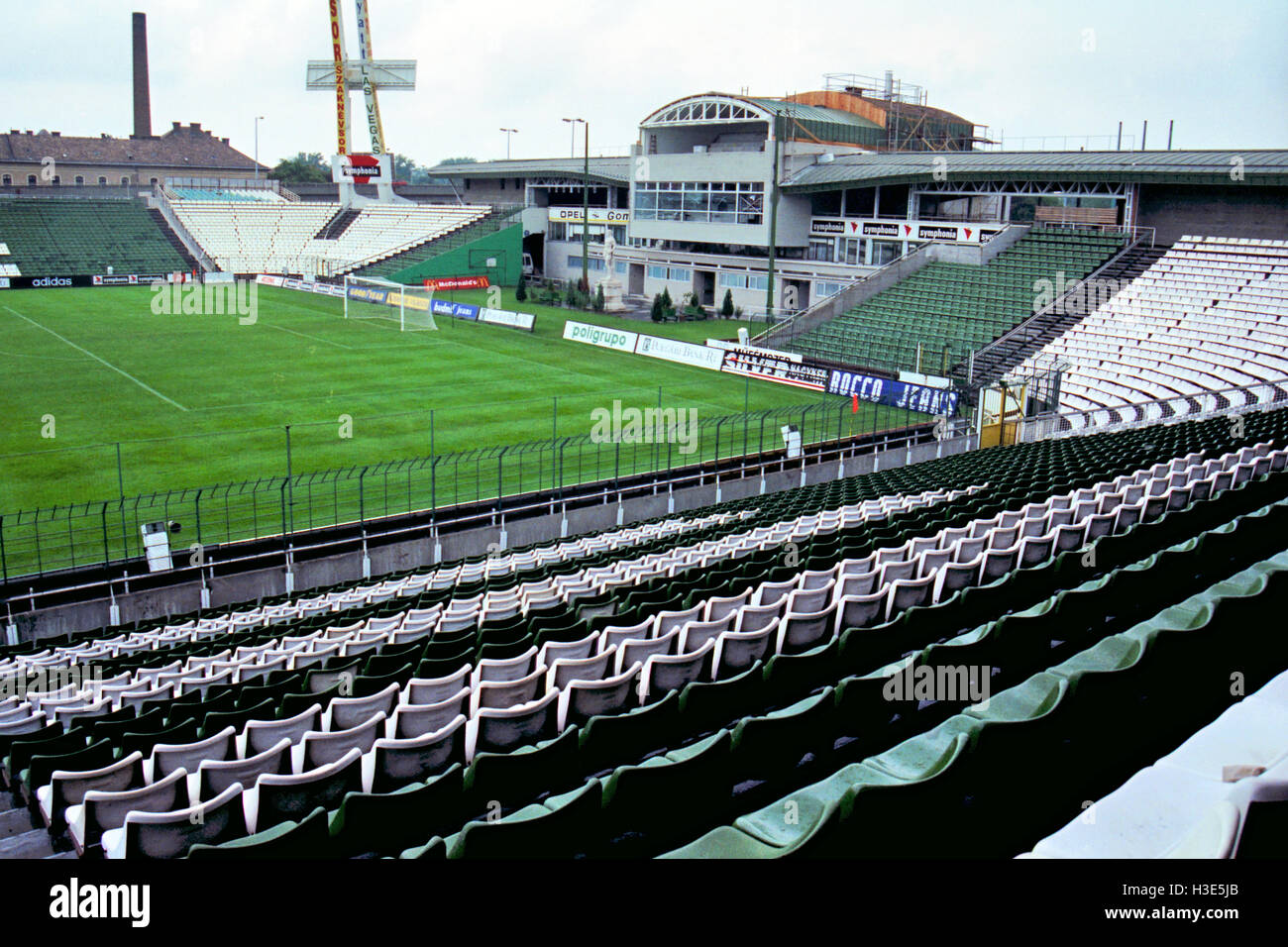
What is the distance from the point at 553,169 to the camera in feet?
287

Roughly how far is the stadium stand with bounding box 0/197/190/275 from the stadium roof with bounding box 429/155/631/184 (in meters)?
27.6

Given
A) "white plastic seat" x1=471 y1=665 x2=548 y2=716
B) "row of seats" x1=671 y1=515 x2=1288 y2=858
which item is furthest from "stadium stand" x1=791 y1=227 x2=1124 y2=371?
"row of seats" x1=671 y1=515 x2=1288 y2=858

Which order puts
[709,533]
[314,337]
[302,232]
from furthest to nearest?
[302,232] → [314,337] → [709,533]

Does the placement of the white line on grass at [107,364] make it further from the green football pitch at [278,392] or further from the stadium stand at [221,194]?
the stadium stand at [221,194]

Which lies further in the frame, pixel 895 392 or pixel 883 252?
pixel 883 252

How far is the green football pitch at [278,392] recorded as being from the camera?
29.0m

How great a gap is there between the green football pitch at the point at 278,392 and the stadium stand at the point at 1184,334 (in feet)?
28.8

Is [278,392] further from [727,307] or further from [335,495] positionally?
[727,307]

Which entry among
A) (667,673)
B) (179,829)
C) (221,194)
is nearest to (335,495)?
(667,673)

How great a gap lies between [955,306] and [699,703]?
152 feet

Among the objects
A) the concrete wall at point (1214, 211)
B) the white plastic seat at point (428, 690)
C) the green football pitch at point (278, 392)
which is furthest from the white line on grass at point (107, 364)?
the concrete wall at point (1214, 211)

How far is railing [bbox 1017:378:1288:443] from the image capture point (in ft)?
95.0
